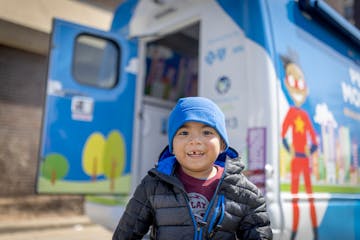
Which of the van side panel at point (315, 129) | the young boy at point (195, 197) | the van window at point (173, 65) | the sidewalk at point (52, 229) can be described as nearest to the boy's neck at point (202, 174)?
the young boy at point (195, 197)

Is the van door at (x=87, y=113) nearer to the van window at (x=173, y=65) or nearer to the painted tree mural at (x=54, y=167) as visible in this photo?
the painted tree mural at (x=54, y=167)

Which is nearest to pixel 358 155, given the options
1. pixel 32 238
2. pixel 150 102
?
pixel 150 102

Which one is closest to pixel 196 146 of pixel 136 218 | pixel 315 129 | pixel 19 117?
pixel 136 218

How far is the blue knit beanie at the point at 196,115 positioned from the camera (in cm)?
167

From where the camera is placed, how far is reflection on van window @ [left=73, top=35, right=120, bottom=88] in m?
3.80

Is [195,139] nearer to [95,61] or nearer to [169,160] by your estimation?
[169,160]

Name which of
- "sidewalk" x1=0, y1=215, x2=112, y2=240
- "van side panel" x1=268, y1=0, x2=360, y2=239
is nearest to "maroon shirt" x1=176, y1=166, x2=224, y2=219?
"van side panel" x1=268, y1=0, x2=360, y2=239

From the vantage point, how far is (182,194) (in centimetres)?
165

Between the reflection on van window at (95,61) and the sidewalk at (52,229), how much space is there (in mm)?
2734

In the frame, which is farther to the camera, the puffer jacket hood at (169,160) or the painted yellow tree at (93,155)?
the painted yellow tree at (93,155)

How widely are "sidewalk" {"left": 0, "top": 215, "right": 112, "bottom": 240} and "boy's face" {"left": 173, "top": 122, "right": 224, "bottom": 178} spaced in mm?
4384

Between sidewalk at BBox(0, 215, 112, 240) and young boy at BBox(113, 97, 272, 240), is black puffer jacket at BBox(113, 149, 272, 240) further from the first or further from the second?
sidewalk at BBox(0, 215, 112, 240)

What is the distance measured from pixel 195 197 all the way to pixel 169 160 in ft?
0.72

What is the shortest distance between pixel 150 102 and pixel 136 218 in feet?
8.96
